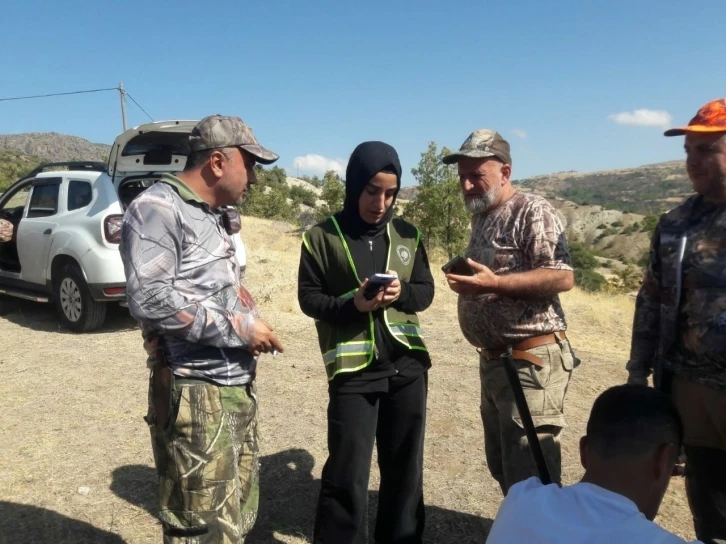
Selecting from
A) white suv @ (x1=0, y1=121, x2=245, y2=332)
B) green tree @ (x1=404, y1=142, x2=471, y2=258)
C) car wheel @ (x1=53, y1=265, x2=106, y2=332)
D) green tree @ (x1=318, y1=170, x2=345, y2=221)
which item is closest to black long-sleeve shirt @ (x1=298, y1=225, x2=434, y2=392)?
white suv @ (x1=0, y1=121, x2=245, y2=332)

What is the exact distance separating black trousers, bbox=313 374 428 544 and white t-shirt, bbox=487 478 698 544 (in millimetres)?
1233

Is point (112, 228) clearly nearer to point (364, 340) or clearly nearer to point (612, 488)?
point (364, 340)

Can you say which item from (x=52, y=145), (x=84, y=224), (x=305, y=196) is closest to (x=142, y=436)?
(x=84, y=224)

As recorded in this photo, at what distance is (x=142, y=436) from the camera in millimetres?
4438

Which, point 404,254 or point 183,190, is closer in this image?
point 183,190

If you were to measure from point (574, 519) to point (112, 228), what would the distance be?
6.43m

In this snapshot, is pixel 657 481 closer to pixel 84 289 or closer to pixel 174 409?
pixel 174 409

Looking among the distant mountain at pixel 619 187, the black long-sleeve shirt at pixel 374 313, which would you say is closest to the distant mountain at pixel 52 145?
the distant mountain at pixel 619 187

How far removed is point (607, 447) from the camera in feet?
4.82

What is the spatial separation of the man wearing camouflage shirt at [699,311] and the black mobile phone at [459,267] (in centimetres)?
76

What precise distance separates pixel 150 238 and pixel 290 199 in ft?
123

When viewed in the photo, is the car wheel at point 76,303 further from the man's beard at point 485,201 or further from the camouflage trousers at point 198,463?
the man's beard at point 485,201

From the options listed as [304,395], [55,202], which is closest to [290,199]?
[55,202]

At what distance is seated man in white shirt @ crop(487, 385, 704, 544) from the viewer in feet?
4.09
